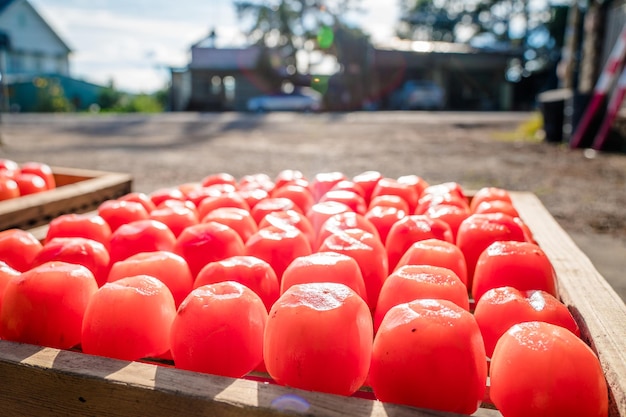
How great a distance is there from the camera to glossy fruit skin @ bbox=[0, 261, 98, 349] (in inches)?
50.4

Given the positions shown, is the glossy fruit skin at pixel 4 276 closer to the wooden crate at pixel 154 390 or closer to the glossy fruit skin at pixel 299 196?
the wooden crate at pixel 154 390

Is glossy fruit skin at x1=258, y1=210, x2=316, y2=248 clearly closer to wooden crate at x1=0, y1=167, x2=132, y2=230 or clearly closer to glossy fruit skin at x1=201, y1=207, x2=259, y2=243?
glossy fruit skin at x1=201, y1=207, x2=259, y2=243

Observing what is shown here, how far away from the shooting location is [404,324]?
3.65 ft

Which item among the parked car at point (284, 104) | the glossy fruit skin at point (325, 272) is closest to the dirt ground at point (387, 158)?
the glossy fruit skin at point (325, 272)

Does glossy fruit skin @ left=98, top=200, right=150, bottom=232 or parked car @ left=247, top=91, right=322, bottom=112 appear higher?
glossy fruit skin @ left=98, top=200, right=150, bottom=232

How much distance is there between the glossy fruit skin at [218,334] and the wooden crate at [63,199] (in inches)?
67.4

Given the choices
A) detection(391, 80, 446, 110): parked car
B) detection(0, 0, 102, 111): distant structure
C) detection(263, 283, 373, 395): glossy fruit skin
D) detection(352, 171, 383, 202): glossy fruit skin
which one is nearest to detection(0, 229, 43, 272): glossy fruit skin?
detection(263, 283, 373, 395): glossy fruit skin

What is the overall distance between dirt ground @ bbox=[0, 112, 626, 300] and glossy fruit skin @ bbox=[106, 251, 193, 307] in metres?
3.32

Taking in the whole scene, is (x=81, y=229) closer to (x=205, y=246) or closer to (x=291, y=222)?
(x=205, y=246)

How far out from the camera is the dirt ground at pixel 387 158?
6.00 metres

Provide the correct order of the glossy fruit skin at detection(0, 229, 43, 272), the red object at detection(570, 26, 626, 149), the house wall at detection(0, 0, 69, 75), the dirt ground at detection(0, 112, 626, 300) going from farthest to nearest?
the house wall at detection(0, 0, 69, 75), the red object at detection(570, 26, 626, 149), the dirt ground at detection(0, 112, 626, 300), the glossy fruit skin at detection(0, 229, 43, 272)

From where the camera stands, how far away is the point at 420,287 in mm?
1342

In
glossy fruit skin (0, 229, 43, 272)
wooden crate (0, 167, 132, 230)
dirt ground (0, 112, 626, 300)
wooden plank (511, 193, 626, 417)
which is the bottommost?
dirt ground (0, 112, 626, 300)

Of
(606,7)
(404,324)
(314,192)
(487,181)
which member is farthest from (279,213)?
(606,7)
